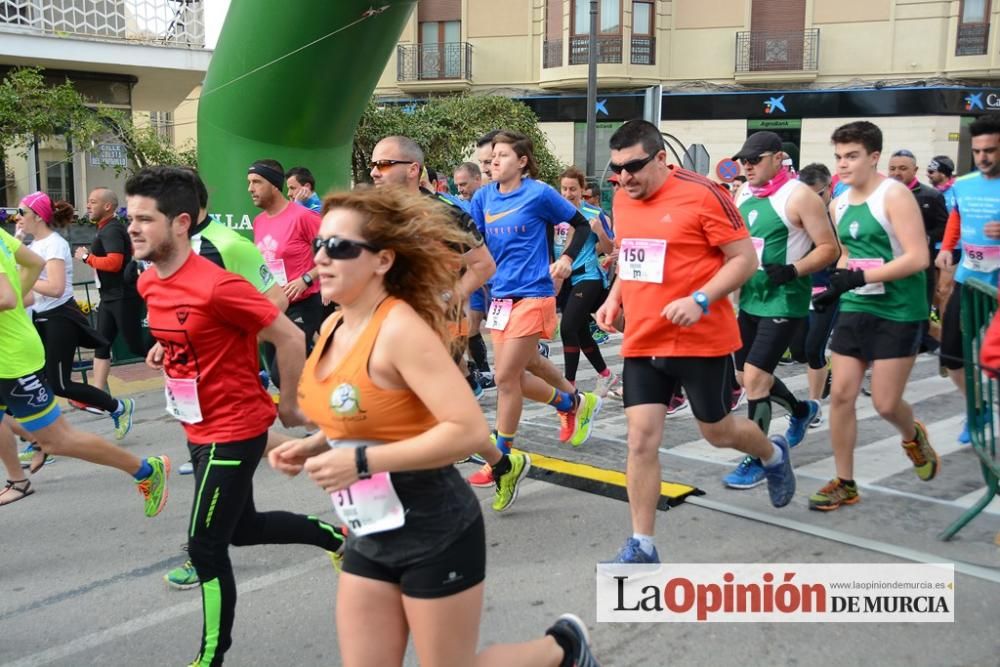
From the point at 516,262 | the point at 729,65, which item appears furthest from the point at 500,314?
the point at 729,65

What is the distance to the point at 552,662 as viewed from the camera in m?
2.69

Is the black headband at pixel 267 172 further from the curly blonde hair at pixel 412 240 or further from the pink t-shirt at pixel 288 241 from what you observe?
the curly blonde hair at pixel 412 240

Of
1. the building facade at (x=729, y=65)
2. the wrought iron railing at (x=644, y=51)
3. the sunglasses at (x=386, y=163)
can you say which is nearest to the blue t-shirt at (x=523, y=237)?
the sunglasses at (x=386, y=163)

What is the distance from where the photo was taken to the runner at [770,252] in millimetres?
5316

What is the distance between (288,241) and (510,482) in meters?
2.62

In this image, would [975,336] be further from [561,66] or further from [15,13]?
[561,66]

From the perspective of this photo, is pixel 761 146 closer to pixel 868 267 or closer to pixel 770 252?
pixel 770 252

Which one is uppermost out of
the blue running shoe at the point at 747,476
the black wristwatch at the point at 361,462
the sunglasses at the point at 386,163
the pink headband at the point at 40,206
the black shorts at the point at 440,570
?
the sunglasses at the point at 386,163

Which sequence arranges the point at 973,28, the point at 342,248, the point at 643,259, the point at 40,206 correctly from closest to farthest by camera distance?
1. the point at 342,248
2. the point at 643,259
3. the point at 40,206
4. the point at 973,28

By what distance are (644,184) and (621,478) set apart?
6.56 feet

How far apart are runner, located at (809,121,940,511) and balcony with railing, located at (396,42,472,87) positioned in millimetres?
30080

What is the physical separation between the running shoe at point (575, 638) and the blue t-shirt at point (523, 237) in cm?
292

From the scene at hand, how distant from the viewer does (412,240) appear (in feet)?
8.27

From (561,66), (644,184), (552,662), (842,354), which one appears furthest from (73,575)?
(561,66)
